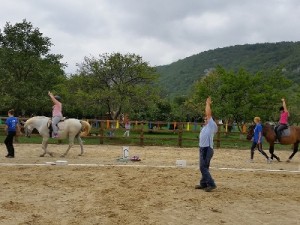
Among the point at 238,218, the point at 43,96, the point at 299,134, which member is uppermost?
the point at 43,96

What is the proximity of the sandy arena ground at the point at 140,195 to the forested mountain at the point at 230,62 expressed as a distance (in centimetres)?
6860

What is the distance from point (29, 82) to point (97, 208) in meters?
18.3

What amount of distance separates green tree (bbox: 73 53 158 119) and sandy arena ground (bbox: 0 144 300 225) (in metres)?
10.5

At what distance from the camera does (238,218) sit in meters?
5.96

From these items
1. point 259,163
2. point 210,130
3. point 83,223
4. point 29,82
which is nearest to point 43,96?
point 29,82

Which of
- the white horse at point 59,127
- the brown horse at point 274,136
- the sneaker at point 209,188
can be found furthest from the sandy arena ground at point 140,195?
the brown horse at point 274,136

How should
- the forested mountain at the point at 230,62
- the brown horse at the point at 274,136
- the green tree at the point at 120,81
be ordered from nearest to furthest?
1. the brown horse at the point at 274,136
2. the green tree at the point at 120,81
3. the forested mountain at the point at 230,62

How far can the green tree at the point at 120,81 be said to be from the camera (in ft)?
72.0

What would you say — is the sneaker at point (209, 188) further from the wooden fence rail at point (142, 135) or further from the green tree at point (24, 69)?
the green tree at point (24, 69)

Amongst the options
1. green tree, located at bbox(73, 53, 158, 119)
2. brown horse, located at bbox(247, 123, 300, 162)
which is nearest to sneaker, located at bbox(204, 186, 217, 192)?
brown horse, located at bbox(247, 123, 300, 162)

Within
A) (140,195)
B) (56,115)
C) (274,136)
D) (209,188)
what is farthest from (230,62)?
(140,195)

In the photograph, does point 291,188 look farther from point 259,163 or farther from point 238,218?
point 259,163

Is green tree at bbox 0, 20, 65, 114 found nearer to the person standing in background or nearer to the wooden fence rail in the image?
the wooden fence rail

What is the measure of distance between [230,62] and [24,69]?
83.2 metres
